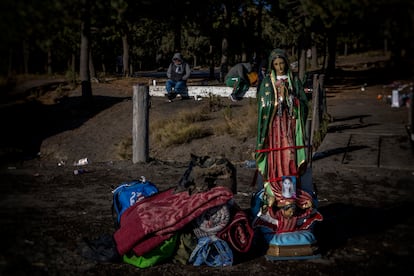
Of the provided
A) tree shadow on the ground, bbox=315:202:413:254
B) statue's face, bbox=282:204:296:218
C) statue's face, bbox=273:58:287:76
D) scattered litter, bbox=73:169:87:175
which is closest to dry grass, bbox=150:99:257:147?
scattered litter, bbox=73:169:87:175

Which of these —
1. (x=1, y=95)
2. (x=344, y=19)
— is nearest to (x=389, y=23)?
(x=344, y=19)

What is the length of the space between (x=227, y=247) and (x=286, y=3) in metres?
2.47

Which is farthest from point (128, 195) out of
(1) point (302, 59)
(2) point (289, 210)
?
(1) point (302, 59)

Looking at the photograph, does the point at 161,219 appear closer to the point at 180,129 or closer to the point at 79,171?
the point at 79,171

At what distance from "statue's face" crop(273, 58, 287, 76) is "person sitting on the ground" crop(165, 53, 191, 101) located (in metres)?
9.76

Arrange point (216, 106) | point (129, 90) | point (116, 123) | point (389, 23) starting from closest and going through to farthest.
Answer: point (389, 23) → point (116, 123) → point (216, 106) → point (129, 90)

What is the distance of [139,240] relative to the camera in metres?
3.43

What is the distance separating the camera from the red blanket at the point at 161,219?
344 centimetres

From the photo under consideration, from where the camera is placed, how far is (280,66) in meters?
3.87

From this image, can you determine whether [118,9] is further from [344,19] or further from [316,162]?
[316,162]

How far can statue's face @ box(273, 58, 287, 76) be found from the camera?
385 cm

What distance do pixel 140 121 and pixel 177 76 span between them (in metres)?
6.68

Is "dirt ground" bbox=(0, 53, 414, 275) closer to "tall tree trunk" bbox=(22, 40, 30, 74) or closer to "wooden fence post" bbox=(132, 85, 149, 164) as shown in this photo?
"tall tree trunk" bbox=(22, 40, 30, 74)

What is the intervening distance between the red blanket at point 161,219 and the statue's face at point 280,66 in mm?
1136
